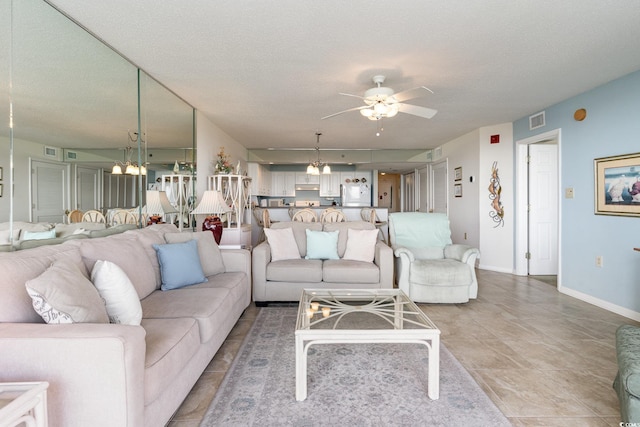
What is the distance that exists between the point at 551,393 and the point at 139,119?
4.02 metres

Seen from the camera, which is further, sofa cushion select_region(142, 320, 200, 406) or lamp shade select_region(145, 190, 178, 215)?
lamp shade select_region(145, 190, 178, 215)

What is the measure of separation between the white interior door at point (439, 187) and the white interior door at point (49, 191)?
6553 mm

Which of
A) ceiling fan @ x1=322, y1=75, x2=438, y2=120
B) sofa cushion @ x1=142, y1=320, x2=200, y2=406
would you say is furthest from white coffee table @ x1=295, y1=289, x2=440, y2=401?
ceiling fan @ x1=322, y1=75, x2=438, y2=120

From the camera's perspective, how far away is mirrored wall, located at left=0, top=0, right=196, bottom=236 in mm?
1936

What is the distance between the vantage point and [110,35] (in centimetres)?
253

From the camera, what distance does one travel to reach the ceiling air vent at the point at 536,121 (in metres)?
4.54

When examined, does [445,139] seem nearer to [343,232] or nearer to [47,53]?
[343,232]

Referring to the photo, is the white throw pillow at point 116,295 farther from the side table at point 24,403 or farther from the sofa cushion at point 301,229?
the sofa cushion at point 301,229

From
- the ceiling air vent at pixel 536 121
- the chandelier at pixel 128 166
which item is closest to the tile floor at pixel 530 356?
the chandelier at pixel 128 166

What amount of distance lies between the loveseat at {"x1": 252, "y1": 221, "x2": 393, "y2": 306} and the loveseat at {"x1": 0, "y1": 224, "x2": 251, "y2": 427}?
113cm

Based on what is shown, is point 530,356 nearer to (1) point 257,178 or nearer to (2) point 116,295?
(2) point 116,295

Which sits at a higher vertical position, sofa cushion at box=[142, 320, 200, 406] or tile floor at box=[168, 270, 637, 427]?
sofa cushion at box=[142, 320, 200, 406]

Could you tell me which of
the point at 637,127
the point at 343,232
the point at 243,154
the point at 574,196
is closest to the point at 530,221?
the point at 574,196

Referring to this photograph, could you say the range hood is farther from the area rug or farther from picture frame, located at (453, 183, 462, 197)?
the area rug
